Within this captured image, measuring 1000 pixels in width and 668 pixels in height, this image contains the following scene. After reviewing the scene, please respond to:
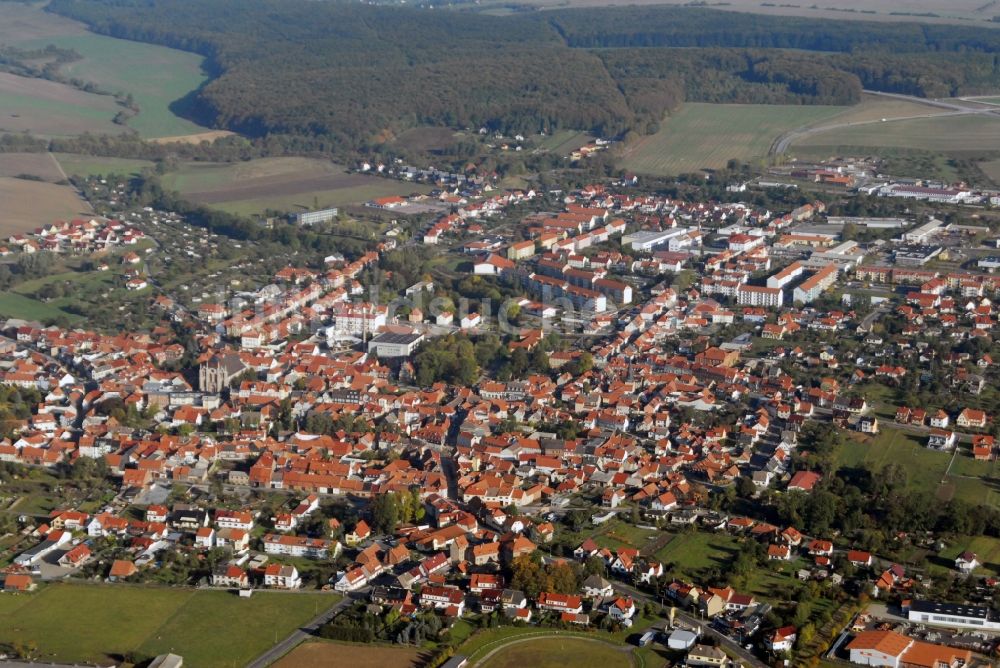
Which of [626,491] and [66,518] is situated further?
[626,491]

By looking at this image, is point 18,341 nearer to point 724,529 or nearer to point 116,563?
point 116,563

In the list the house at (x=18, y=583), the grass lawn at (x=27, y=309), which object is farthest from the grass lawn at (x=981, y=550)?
the grass lawn at (x=27, y=309)

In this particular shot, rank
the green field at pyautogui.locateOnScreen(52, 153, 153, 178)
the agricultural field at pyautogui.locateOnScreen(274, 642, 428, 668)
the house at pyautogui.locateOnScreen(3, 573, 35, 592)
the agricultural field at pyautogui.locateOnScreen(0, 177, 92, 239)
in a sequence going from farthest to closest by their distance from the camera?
the green field at pyautogui.locateOnScreen(52, 153, 153, 178) → the agricultural field at pyautogui.locateOnScreen(0, 177, 92, 239) → the house at pyautogui.locateOnScreen(3, 573, 35, 592) → the agricultural field at pyautogui.locateOnScreen(274, 642, 428, 668)

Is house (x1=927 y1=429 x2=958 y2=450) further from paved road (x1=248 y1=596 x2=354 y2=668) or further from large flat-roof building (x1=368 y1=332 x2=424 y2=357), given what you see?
paved road (x1=248 y1=596 x2=354 y2=668)

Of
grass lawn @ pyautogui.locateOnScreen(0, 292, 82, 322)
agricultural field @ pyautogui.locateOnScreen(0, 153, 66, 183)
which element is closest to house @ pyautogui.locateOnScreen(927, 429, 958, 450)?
grass lawn @ pyautogui.locateOnScreen(0, 292, 82, 322)

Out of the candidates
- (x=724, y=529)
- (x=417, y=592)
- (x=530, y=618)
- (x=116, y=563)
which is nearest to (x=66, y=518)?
(x=116, y=563)

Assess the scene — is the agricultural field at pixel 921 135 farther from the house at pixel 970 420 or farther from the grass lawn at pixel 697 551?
the grass lawn at pixel 697 551

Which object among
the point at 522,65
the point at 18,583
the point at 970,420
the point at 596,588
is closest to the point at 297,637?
the point at 596,588
